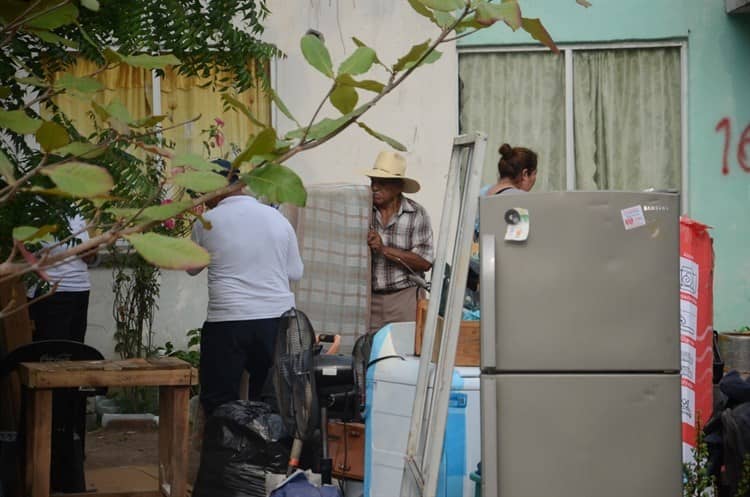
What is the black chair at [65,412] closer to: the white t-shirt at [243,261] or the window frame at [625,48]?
the white t-shirt at [243,261]

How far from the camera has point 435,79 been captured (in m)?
11.1

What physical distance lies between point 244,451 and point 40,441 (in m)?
1.06

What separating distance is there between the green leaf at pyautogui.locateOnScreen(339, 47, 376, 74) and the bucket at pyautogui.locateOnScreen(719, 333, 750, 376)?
848 centimetres

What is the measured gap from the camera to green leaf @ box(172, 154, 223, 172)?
92.7 inches

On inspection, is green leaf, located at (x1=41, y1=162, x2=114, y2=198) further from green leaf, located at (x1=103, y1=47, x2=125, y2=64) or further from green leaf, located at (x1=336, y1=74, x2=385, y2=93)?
green leaf, located at (x1=103, y1=47, x2=125, y2=64)

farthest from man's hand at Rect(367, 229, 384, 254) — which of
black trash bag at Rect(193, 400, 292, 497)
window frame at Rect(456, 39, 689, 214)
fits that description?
window frame at Rect(456, 39, 689, 214)

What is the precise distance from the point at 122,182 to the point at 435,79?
5.47 metres

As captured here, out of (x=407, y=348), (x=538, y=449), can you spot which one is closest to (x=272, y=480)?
(x=407, y=348)

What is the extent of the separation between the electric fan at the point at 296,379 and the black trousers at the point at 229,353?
2.73 ft

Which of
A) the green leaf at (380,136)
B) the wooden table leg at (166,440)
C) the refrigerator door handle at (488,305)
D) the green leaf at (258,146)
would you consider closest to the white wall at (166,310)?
the wooden table leg at (166,440)

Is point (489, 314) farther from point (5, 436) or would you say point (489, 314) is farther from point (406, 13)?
point (406, 13)

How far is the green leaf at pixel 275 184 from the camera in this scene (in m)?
2.27

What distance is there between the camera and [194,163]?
238 centimetres

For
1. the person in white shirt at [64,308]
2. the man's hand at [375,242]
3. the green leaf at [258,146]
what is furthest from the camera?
the person in white shirt at [64,308]
